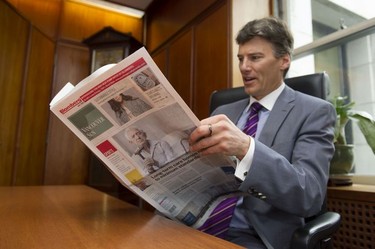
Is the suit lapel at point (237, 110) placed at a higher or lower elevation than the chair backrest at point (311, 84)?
lower

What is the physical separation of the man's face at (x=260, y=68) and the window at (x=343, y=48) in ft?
3.04

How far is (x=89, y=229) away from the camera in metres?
0.59

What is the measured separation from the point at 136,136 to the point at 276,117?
0.52 m

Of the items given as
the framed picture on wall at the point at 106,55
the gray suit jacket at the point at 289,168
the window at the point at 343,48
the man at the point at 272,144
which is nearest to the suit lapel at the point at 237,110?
the man at the point at 272,144

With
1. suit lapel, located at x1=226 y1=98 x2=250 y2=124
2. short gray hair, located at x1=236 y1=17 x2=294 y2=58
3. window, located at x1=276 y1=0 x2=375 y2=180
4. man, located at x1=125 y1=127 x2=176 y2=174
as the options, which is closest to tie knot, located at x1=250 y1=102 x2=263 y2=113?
suit lapel, located at x1=226 y1=98 x2=250 y2=124

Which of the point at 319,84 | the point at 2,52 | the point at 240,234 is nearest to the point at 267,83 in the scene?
the point at 319,84

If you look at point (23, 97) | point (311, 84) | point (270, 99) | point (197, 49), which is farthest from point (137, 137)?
point (23, 97)

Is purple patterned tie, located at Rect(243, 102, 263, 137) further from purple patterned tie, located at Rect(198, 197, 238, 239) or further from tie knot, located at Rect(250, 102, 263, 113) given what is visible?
purple patterned tie, located at Rect(198, 197, 238, 239)

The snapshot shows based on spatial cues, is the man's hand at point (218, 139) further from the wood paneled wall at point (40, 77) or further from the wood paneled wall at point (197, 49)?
the wood paneled wall at point (40, 77)

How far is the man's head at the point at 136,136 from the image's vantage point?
705 millimetres

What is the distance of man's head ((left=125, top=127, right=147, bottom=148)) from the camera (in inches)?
27.7

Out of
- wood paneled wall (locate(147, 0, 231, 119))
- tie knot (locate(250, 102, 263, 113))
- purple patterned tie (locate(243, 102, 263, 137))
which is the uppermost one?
wood paneled wall (locate(147, 0, 231, 119))

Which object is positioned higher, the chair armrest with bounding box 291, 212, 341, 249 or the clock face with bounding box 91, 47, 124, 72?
the clock face with bounding box 91, 47, 124, 72

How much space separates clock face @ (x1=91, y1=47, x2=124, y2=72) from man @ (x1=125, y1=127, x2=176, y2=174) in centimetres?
269
